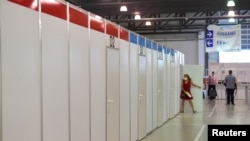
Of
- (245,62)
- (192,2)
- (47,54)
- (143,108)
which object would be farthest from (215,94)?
(47,54)

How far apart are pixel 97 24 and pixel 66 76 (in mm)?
1587

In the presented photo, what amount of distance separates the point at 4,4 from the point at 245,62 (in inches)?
756

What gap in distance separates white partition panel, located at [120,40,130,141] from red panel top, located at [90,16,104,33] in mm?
1187

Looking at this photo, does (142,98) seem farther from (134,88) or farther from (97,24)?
(97,24)

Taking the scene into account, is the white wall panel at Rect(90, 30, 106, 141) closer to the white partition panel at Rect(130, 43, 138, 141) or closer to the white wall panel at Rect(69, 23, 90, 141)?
the white wall panel at Rect(69, 23, 90, 141)

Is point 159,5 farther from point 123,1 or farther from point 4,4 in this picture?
point 4,4

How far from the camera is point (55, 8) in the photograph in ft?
16.1

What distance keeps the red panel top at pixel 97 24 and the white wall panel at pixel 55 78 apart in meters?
1.11

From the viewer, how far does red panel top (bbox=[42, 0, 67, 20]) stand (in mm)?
4621

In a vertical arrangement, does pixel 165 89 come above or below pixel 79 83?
below

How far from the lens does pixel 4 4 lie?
379cm

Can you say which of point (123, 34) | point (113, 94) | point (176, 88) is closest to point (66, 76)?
point (113, 94)

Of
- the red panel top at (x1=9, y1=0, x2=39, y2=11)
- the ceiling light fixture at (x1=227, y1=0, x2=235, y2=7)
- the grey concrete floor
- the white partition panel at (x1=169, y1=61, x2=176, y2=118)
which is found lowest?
the grey concrete floor

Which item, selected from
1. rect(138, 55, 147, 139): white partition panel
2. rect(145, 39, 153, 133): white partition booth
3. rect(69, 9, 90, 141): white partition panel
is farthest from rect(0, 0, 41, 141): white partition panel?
rect(145, 39, 153, 133): white partition booth
